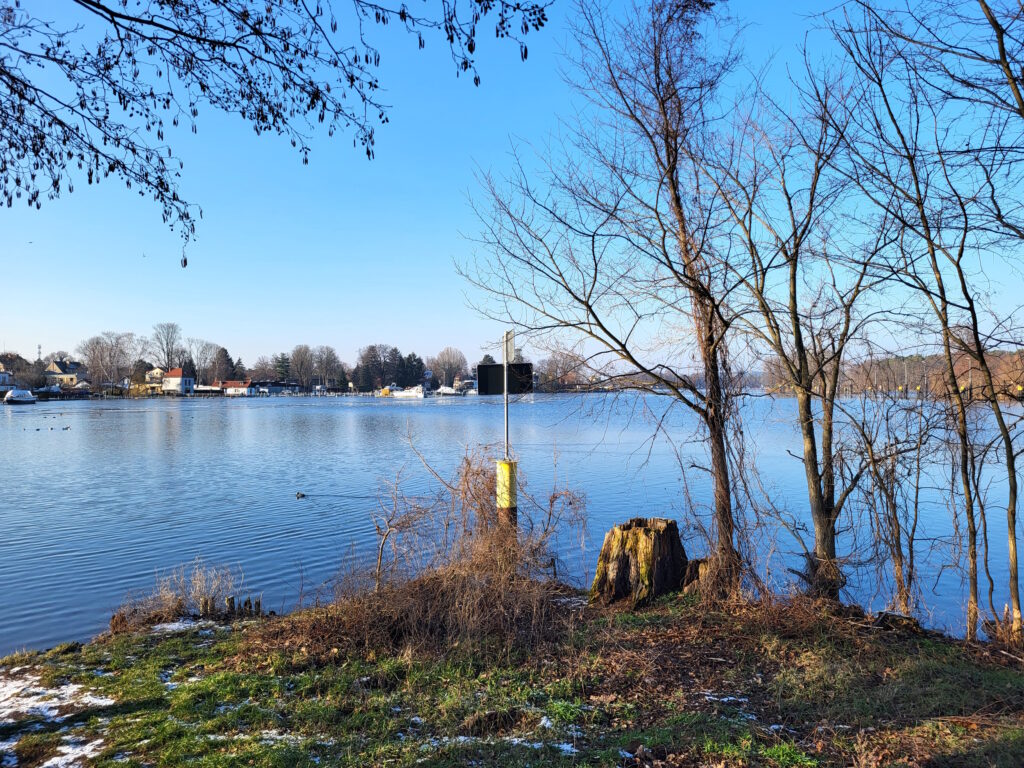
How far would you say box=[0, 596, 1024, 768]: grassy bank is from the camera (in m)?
4.26

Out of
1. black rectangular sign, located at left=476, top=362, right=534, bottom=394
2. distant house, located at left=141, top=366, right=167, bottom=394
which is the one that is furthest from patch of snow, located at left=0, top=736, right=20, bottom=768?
distant house, located at left=141, top=366, right=167, bottom=394

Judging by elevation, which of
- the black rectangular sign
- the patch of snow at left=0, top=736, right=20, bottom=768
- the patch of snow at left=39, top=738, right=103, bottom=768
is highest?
the black rectangular sign

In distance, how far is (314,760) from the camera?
4234 mm

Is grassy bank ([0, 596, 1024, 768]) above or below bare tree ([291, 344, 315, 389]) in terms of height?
below

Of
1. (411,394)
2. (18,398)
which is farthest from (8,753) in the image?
(411,394)

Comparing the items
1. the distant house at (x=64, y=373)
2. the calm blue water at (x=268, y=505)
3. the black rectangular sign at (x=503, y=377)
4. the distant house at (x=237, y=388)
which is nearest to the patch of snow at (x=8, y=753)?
the calm blue water at (x=268, y=505)

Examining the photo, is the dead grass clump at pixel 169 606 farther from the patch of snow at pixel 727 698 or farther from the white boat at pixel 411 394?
the white boat at pixel 411 394

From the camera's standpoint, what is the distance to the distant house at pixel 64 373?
165738mm

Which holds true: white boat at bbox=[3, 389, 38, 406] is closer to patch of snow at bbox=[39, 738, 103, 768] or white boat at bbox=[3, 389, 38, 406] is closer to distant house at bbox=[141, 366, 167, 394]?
distant house at bbox=[141, 366, 167, 394]

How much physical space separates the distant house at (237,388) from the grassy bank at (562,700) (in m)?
172

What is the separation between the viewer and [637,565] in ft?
27.0

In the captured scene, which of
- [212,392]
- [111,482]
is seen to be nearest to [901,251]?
[111,482]

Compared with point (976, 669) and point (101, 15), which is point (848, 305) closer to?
point (976, 669)

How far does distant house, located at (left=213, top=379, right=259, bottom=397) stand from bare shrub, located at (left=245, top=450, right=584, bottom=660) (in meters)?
171
